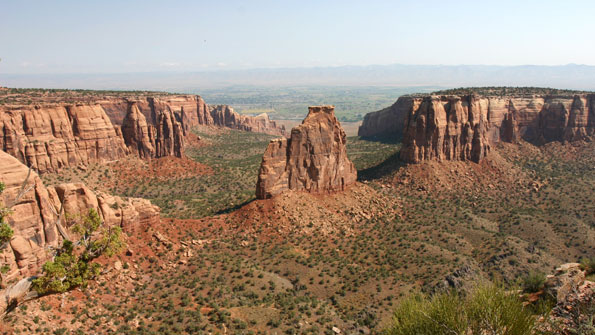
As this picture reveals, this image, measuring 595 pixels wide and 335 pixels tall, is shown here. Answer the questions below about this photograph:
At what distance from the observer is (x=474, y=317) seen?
1407 cm

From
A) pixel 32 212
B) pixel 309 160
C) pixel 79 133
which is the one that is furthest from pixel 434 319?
pixel 79 133

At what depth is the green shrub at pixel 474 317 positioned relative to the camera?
12875 millimetres

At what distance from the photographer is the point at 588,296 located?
1552cm

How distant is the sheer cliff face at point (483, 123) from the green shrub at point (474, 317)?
52794mm

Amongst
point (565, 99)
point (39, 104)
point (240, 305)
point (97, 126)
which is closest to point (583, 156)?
point (565, 99)

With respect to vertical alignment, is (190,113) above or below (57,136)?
above

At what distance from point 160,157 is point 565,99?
85840 mm

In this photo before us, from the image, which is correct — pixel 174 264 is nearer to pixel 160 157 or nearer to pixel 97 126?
pixel 97 126

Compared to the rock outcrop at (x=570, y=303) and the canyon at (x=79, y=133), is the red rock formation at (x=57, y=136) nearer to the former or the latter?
the canyon at (x=79, y=133)

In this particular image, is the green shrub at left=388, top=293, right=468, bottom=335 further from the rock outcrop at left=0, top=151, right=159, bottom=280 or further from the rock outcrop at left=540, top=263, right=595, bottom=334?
the rock outcrop at left=0, top=151, right=159, bottom=280

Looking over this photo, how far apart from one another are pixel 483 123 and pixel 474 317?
64215 mm

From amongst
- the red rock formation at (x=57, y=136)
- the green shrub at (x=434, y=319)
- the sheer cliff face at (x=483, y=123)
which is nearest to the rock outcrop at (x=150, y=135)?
the red rock formation at (x=57, y=136)

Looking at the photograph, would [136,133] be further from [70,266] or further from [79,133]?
[70,266]

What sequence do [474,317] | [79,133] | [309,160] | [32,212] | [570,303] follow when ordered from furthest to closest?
[79,133]
[309,160]
[32,212]
[570,303]
[474,317]
